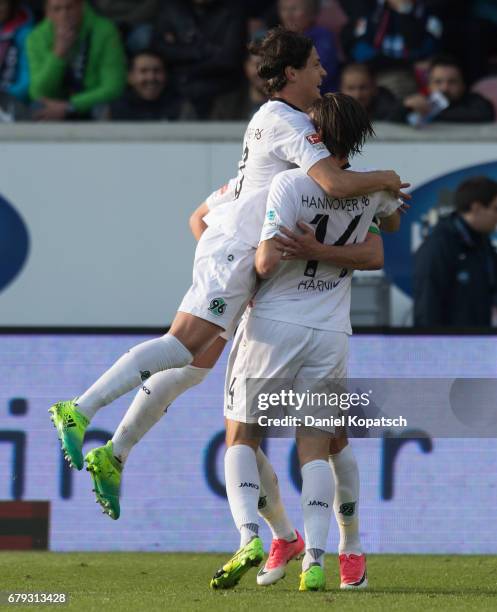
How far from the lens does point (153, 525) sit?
789 centimetres

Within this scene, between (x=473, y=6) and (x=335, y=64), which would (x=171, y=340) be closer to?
(x=335, y=64)

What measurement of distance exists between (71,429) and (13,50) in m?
6.27

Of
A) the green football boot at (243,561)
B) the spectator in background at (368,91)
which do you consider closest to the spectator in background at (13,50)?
the spectator in background at (368,91)

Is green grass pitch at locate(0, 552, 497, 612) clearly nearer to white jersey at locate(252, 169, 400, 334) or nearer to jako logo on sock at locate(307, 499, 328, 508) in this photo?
jako logo on sock at locate(307, 499, 328, 508)

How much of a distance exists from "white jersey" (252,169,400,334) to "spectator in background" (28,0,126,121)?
544cm

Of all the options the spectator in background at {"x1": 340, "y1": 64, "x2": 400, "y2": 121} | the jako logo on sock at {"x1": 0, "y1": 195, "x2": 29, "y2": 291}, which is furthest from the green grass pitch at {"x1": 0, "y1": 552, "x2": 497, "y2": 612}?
the spectator in background at {"x1": 340, "y1": 64, "x2": 400, "y2": 121}

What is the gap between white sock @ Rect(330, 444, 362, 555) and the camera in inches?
239

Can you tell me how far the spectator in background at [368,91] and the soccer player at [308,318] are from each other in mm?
4695

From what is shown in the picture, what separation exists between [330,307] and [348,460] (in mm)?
703

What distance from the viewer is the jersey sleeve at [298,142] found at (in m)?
5.74

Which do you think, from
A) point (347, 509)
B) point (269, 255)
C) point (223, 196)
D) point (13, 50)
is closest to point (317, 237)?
point (269, 255)

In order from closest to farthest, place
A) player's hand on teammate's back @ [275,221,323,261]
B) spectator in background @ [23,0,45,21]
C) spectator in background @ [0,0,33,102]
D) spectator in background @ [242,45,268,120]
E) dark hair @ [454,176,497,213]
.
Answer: player's hand on teammate's back @ [275,221,323,261] → dark hair @ [454,176,497,213] → spectator in background @ [242,45,268,120] → spectator in background @ [0,0,33,102] → spectator in background @ [23,0,45,21]

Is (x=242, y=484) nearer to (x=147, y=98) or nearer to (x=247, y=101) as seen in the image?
(x=147, y=98)

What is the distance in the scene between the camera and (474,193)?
372 inches
